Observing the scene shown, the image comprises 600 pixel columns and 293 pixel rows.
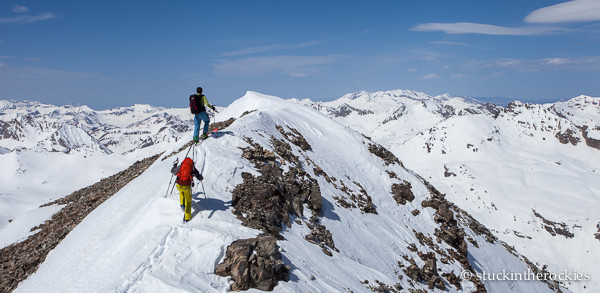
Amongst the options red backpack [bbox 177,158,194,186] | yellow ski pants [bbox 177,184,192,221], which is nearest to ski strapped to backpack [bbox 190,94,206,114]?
red backpack [bbox 177,158,194,186]

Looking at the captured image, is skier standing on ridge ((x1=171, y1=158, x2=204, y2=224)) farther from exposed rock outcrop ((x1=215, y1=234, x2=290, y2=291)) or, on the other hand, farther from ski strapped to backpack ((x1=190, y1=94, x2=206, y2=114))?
ski strapped to backpack ((x1=190, y1=94, x2=206, y2=114))

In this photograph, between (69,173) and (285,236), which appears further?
(69,173)

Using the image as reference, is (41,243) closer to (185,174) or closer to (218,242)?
(185,174)

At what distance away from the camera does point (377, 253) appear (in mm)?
21406

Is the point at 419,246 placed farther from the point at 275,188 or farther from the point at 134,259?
the point at 134,259

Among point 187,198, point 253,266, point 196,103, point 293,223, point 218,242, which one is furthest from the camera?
point 196,103

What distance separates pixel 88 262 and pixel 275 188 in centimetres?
943

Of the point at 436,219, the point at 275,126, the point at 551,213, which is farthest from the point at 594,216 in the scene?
the point at 275,126

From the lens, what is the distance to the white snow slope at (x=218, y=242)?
463 inches

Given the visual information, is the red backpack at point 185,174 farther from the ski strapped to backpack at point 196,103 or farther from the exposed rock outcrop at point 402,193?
the exposed rock outcrop at point 402,193

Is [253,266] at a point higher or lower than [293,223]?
higher

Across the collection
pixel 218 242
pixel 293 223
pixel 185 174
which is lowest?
pixel 293 223

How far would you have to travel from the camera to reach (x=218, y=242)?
41.5ft

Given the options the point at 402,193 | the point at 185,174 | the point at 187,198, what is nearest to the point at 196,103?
the point at 185,174
